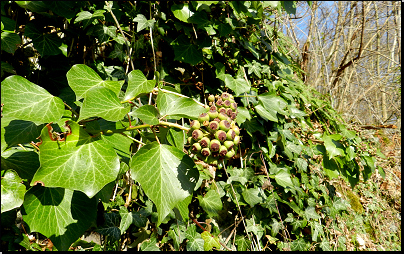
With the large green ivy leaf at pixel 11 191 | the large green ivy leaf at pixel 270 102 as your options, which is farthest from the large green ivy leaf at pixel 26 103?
the large green ivy leaf at pixel 270 102

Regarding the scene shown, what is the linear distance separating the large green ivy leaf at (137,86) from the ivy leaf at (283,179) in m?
1.01

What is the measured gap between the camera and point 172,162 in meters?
0.65

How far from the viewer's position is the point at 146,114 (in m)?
0.63

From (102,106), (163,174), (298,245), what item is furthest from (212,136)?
(298,245)

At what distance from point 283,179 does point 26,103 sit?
4.34ft

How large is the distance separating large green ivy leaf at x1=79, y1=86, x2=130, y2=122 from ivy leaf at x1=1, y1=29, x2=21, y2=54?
1.65 feet

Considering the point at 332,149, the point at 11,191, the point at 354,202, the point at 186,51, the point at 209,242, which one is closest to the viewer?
the point at 11,191

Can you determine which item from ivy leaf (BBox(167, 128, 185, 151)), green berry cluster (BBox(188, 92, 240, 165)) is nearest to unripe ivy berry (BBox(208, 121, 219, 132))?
green berry cluster (BBox(188, 92, 240, 165))

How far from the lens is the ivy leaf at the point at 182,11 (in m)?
1.23

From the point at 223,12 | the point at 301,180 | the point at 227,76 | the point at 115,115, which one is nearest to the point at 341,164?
the point at 301,180

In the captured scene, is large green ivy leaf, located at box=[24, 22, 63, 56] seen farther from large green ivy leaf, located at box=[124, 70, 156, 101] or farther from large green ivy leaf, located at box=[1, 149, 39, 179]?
large green ivy leaf, located at box=[1, 149, 39, 179]

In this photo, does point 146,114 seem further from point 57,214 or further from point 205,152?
point 57,214

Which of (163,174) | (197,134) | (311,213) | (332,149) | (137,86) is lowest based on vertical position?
(311,213)

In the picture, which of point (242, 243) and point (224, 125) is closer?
point (224, 125)
